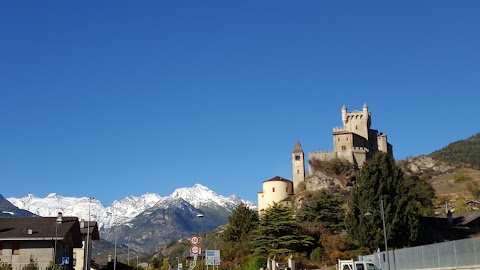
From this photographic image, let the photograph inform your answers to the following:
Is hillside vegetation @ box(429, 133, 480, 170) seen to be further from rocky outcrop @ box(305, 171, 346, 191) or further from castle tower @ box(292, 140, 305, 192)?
rocky outcrop @ box(305, 171, 346, 191)

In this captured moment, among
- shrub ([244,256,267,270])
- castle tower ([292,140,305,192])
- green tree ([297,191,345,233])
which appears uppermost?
castle tower ([292,140,305,192])

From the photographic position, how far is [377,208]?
55.6m

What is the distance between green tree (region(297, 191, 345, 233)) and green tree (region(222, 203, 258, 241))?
20.3 feet

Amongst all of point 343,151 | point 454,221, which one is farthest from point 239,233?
point 343,151

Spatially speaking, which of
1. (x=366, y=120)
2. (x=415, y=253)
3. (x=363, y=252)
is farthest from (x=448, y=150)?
(x=415, y=253)

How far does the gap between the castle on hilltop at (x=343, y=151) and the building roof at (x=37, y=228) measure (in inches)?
2218

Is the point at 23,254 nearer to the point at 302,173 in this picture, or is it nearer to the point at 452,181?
the point at 302,173

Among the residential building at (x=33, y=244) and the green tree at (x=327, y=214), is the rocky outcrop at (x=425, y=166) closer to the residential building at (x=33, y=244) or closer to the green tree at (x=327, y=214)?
the green tree at (x=327, y=214)

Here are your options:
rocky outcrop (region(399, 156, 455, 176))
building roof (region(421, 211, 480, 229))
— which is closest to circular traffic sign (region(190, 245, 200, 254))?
building roof (region(421, 211, 480, 229))

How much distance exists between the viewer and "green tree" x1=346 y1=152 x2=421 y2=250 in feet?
180

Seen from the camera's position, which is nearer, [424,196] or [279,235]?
[279,235]

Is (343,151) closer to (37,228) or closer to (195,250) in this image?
(37,228)

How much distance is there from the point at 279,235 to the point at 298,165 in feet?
204

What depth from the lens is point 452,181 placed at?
121062 millimetres
